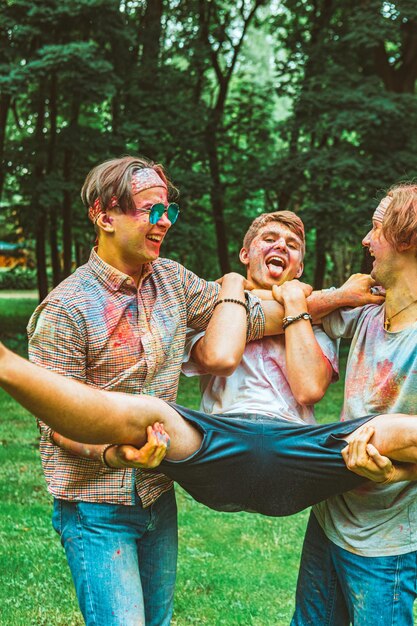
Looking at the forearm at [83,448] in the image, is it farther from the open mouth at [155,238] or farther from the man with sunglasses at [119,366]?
the open mouth at [155,238]

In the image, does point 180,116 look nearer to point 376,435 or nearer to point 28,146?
point 28,146

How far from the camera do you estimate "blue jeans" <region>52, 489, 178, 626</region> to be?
2746 millimetres

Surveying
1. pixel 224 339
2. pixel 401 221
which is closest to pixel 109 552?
pixel 224 339

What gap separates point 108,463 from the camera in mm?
2662

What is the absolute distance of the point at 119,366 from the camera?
2.86m

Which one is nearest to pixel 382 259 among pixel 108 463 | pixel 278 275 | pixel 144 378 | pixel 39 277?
pixel 278 275

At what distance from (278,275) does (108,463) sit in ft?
4.40

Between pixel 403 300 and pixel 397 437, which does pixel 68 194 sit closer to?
pixel 403 300

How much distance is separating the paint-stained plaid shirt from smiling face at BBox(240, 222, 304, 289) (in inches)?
26.4

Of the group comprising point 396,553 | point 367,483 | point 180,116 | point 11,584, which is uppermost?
point 180,116

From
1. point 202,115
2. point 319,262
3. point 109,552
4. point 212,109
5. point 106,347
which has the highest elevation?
point 212,109

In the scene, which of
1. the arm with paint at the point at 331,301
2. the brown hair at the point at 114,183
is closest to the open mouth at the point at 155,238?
the brown hair at the point at 114,183

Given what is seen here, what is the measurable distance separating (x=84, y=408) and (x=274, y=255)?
1469mm

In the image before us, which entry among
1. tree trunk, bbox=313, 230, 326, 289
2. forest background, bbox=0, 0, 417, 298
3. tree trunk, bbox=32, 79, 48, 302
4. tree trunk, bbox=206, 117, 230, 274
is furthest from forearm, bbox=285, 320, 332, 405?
tree trunk, bbox=206, 117, 230, 274
